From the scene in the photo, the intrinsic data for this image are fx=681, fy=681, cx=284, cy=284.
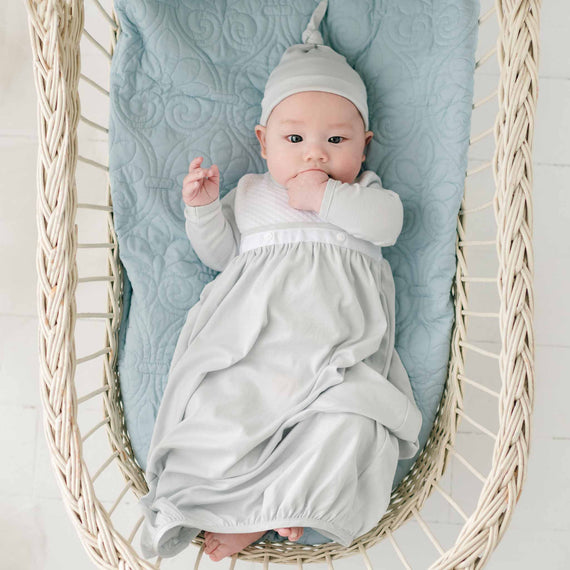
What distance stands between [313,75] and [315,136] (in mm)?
112

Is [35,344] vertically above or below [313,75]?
below

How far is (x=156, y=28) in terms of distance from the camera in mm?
1317

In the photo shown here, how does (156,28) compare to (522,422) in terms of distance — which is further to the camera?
(156,28)

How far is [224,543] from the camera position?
1.10m

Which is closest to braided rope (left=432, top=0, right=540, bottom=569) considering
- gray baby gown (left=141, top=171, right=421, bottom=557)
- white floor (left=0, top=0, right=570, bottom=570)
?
gray baby gown (left=141, top=171, right=421, bottom=557)

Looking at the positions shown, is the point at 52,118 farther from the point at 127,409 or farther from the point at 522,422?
the point at 522,422

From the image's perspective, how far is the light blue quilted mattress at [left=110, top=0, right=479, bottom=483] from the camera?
4.27 feet

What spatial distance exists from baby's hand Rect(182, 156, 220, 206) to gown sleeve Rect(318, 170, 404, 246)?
7.9 inches

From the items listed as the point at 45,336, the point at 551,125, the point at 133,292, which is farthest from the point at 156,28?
the point at 551,125

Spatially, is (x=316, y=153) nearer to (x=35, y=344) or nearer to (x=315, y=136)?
(x=315, y=136)

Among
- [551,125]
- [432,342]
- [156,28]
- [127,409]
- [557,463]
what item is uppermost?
[156,28]

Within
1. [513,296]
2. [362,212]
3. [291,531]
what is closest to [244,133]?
[362,212]

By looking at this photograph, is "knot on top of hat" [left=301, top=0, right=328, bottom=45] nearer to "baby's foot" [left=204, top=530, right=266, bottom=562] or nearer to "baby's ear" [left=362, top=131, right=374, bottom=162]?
"baby's ear" [left=362, top=131, right=374, bottom=162]

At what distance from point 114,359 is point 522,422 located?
0.75 meters
